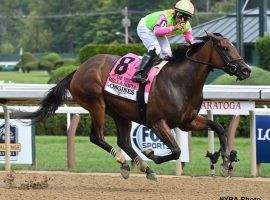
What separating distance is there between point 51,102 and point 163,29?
5.79 ft

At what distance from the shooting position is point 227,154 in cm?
846

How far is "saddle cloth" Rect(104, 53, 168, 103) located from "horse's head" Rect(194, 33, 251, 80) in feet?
1.77

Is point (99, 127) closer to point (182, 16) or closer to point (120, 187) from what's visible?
point (120, 187)

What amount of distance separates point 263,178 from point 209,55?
2.06 meters

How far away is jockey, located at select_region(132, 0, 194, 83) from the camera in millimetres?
8555

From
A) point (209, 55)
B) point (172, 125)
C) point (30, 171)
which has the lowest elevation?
point (30, 171)

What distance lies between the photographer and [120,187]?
883cm

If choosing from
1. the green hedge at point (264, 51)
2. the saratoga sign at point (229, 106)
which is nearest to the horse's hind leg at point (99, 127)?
the saratoga sign at point (229, 106)

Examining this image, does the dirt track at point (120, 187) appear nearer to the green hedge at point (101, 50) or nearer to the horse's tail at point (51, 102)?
the horse's tail at point (51, 102)

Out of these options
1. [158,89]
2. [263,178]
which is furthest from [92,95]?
[263,178]

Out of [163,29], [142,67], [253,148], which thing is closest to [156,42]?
[163,29]

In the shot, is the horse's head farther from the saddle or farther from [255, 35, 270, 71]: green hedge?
[255, 35, 270, 71]: green hedge

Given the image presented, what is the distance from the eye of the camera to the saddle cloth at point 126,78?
8633 millimetres

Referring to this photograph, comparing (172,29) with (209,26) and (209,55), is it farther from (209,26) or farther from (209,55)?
(209,26)
